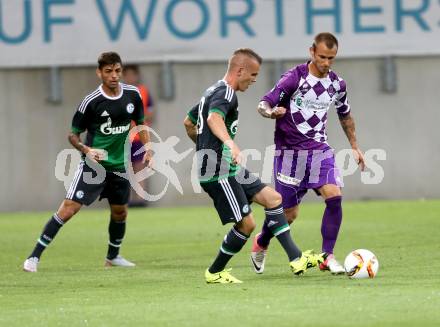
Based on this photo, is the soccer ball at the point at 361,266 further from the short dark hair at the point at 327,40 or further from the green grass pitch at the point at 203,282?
the short dark hair at the point at 327,40

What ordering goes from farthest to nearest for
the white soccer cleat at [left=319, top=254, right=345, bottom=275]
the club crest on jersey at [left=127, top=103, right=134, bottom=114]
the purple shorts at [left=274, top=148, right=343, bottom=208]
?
the club crest on jersey at [left=127, top=103, right=134, bottom=114] < the purple shorts at [left=274, top=148, right=343, bottom=208] < the white soccer cleat at [left=319, top=254, right=345, bottom=275]

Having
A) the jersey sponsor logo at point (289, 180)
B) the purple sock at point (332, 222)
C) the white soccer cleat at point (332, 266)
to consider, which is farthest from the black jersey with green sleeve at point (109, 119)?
the white soccer cleat at point (332, 266)

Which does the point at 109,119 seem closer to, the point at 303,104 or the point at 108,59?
the point at 108,59

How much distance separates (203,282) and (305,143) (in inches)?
66.6

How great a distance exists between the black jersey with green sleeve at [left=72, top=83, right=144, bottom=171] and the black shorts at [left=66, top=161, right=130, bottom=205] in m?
0.12

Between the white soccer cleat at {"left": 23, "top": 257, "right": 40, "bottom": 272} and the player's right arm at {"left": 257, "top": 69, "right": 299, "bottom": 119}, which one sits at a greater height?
the player's right arm at {"left": 257, "top": 69, "right": 299, "bottom": 119}

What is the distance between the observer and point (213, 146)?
10570 mm

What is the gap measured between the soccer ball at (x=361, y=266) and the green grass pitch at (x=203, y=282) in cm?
11

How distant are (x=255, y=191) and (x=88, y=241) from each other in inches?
234

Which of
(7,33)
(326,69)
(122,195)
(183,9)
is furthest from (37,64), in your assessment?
(326,69)

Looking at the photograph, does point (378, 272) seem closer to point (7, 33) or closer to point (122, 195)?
point (122, 195)

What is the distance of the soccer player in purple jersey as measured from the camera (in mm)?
11445

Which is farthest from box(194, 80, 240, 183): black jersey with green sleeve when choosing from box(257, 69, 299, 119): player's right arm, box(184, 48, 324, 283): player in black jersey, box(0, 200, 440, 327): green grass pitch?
box(0, 200, 440, 327): green grass pitch

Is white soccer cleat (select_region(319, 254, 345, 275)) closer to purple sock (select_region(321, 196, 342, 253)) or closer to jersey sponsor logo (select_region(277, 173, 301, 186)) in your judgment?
purple sock (select_region(321, 196, 342, 253))
